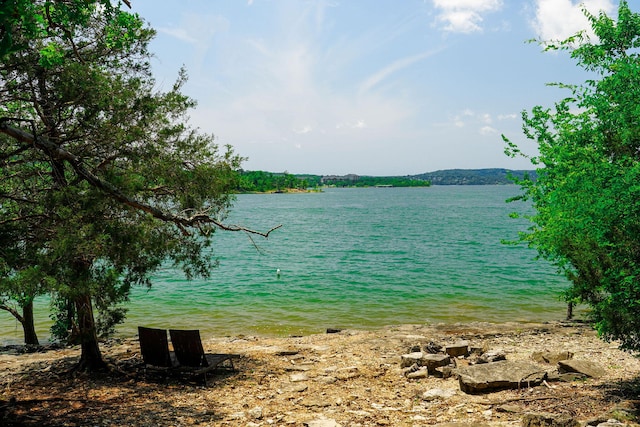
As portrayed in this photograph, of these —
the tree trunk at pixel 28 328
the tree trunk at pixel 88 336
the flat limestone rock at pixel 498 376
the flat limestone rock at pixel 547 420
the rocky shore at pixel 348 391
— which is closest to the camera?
the flat limestone rock at pixel 547 420

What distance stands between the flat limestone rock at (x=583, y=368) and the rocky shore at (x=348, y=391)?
0.02 m

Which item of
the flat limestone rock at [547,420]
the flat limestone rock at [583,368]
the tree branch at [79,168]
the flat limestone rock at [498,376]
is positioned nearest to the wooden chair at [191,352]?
the tree branch at [79,168]

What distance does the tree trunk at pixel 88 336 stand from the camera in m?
9.59

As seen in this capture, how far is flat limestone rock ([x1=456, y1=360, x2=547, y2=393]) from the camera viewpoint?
8.28m

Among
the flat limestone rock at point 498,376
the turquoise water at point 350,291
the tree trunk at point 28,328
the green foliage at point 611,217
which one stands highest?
the green foliage at point 611,217

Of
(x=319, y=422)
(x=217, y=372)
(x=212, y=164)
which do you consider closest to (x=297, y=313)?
(x=217, y=372)

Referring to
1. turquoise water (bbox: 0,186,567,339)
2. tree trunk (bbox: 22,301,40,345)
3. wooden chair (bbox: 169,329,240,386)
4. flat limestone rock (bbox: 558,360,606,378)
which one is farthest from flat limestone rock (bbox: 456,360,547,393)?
tree trunk (bbox: 22,301,40,345)

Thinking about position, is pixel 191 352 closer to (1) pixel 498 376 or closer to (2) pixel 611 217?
(1) pixel 498 376

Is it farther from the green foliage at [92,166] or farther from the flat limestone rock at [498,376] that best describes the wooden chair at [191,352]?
the flat limestone rock at [498,376]

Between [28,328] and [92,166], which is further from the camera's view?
[28,328]

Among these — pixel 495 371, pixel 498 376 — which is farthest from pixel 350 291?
pixel 498 376

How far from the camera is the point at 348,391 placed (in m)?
9.08

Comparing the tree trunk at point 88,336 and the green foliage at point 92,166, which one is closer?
the green foliage at point 92,166

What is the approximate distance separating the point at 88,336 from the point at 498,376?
844 cm
